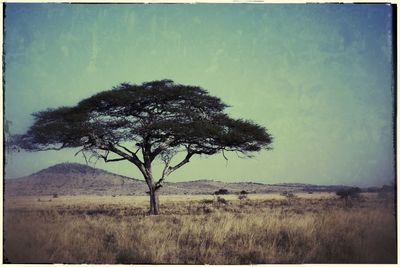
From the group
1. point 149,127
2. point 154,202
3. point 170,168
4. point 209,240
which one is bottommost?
point 209,240

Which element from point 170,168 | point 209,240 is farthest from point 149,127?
point 209,240

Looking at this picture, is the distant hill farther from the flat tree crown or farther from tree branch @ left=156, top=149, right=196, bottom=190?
the flat tree crown

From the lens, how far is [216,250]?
10469 mm

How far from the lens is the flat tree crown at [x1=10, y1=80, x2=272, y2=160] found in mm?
15867

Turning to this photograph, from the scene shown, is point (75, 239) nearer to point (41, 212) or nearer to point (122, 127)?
point (41, 212)

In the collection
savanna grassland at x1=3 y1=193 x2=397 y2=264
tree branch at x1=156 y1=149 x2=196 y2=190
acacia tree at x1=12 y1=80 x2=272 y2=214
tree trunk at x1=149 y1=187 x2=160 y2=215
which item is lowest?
savanna grassland at x1=3 y1=193 x2=397 y2=264

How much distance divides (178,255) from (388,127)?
19.3ft

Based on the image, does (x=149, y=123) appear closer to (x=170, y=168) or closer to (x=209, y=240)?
(x=170, y=168)

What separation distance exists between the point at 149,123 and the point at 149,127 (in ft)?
1.18

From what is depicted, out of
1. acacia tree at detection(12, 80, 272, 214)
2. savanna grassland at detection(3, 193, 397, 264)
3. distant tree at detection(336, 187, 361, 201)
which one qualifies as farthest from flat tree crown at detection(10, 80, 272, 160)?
savanna grassland at detection(3, 193, 397, 264)

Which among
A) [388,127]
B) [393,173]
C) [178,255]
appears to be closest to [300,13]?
[388,127]

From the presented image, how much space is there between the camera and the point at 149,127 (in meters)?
16.1

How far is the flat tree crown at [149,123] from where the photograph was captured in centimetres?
1587

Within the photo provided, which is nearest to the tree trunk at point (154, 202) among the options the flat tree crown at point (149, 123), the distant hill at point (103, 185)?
the flat tree crown at point (149, 123)
